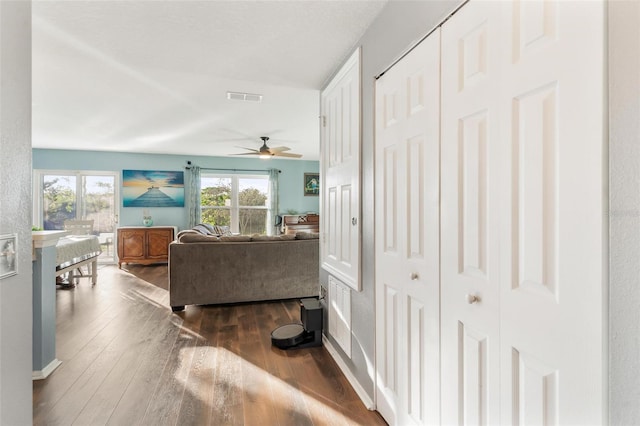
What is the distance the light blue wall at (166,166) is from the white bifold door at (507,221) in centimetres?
640

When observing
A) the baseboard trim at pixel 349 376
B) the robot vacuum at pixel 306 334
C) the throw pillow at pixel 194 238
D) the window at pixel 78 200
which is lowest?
the baseboard trim at pixel 349 376

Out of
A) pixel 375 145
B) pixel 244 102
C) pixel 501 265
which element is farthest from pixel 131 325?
pixel 501 265

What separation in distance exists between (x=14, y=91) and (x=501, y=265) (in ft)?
5.31

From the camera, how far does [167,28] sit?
205cm

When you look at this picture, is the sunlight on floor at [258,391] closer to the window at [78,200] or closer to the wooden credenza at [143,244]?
the wooden credenza at [143,244]

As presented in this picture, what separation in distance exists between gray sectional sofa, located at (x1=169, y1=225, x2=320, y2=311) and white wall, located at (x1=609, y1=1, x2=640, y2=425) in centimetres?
360

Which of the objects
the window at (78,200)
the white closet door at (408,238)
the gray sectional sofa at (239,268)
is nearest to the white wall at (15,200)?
the white closet door at (408,238)

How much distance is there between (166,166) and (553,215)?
7563 mm

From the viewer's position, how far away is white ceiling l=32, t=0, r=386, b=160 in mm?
1882

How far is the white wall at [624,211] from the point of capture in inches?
27.0

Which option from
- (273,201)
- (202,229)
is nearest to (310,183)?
(273,201)

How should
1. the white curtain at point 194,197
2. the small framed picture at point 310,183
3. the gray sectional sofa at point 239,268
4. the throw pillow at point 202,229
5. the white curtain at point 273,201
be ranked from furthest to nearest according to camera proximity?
1. the small framed picture at point 310,183
2. the white curtain at point 273,201
3. the white curtain at point 194,197
4. the throw pillow at point 202,229
5. the gray sectional sofa at point 239,268

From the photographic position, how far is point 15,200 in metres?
0.97

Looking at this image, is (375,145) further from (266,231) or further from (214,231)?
(266,231)
